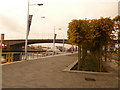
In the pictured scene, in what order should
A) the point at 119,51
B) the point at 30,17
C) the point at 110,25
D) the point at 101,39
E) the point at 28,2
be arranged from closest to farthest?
the point at 119,51 → the point at 110,25 → the point at 101,39 → the point at 30,17 → the point at 28,2

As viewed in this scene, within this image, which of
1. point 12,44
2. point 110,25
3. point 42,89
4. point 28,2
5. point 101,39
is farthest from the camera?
point 12,44

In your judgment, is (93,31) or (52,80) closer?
(52,80)

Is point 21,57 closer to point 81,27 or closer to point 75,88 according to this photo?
point 81,27

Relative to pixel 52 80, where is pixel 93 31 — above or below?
above

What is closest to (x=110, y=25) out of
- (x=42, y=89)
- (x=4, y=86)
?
(x=42, y=89)

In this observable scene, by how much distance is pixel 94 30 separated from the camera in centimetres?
877

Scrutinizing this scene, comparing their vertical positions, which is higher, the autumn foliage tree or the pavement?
the autumn foliage tree

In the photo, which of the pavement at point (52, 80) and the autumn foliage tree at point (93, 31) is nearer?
the pavement at point (52, 80)

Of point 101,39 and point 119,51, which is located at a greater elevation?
point 101,39

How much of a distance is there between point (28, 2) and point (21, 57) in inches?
322

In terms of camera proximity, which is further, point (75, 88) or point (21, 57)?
point (21, 57)

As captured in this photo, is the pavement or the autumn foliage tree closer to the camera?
the pavement

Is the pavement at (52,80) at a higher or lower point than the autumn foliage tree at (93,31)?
lower

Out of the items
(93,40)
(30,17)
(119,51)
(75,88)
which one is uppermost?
(30,17)
